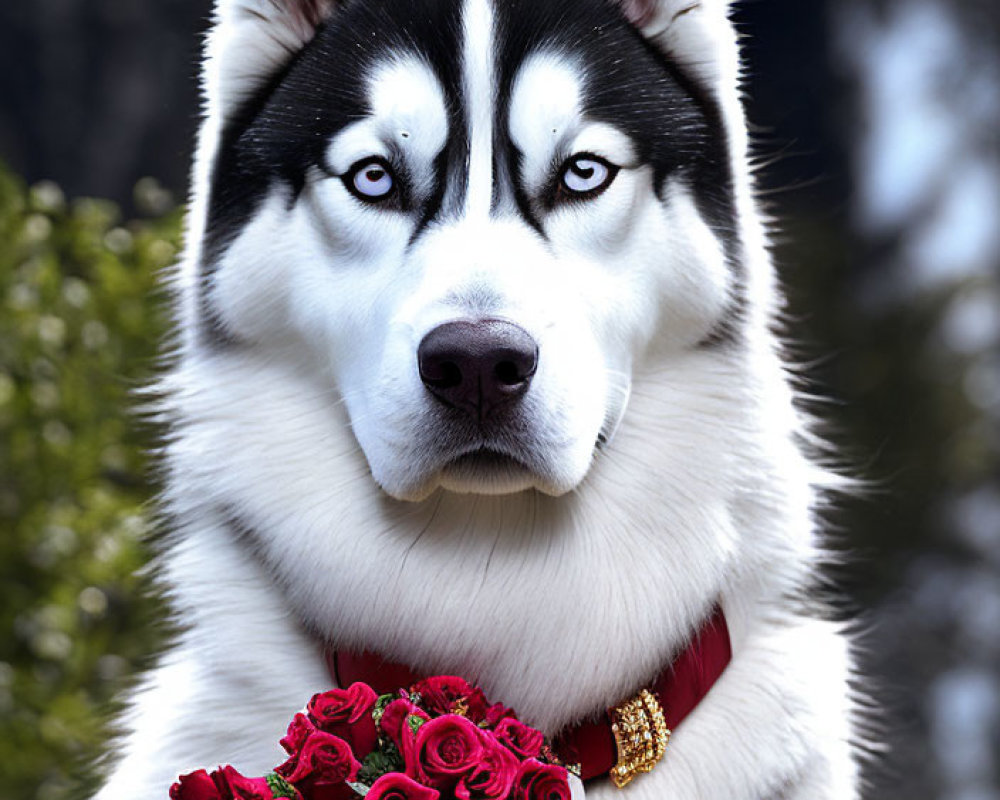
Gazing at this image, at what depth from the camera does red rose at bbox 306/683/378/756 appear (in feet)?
6.12

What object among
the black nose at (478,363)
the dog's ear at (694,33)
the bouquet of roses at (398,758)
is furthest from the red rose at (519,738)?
the dog's ear at (694,33)

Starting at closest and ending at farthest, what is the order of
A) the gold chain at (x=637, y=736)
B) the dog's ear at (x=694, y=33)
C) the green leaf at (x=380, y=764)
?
the green leaf at (x=380, y=764)
the gold chain at (x=637, y=736)
the dog's ear at (x=694, y=33)

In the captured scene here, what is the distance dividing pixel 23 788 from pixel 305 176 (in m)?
2.69

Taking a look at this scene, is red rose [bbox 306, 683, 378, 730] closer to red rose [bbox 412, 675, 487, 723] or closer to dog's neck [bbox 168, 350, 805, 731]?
red rose [bbox 412, 675, 487, 723]

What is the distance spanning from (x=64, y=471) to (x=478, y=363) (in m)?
2.73

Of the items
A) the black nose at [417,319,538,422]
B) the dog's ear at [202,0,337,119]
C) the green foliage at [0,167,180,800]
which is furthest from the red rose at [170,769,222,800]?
the green foliage at [0,167,180,800]

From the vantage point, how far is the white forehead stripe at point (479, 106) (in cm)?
203

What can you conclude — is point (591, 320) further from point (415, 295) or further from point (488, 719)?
point (488, 719)

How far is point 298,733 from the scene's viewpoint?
1871 millimetres

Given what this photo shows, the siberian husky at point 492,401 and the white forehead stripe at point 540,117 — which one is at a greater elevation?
the white forehead stripe at point 540,117

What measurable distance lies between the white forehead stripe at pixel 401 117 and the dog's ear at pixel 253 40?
228 millimetres

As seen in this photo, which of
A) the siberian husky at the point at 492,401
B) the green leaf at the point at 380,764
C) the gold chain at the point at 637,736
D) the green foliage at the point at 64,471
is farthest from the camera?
the green foliage at the point at 64,471

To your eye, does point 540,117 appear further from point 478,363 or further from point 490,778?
point 490,778

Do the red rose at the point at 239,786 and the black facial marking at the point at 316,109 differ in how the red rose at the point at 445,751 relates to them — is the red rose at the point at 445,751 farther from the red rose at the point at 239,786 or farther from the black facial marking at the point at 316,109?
the black facial marking at the point at 316,109
